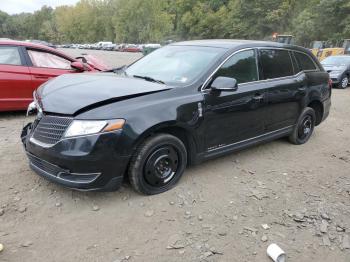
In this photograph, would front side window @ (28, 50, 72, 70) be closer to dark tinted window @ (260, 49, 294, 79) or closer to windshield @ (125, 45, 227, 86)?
A: windshield @ (125, 45, 227, 86)

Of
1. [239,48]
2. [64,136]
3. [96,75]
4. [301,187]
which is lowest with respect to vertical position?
[301,187]

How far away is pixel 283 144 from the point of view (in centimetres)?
584

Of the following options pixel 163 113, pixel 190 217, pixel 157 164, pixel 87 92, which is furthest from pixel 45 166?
pixel 190 217

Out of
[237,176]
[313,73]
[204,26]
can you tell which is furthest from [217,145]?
[204,26]

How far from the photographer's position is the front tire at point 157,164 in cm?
353

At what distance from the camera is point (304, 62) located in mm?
5645

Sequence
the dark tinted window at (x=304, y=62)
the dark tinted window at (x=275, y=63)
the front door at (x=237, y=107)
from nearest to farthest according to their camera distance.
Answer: the front door at (x=237, y=107), the dark tinted window at (x=275, y=63), the dark tinted window at (x=304, y=62)

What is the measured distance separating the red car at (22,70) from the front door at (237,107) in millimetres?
3633

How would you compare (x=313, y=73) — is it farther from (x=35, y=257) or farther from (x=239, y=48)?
(x=35, y=257)

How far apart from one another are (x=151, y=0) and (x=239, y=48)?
Result: 225 feet

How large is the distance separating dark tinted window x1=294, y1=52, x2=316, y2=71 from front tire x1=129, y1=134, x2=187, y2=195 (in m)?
2.81

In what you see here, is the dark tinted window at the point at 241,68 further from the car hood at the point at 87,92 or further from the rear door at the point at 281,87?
the car hood at the point at 87,92

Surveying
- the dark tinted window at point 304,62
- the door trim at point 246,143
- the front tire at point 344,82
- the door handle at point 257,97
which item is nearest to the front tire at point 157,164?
the door trim at point 246,143

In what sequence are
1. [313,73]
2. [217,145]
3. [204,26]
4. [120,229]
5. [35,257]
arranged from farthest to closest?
1. [204,26]
2. [313,73]
3. [217,145]
4. [120,229]
5. [35,257]
